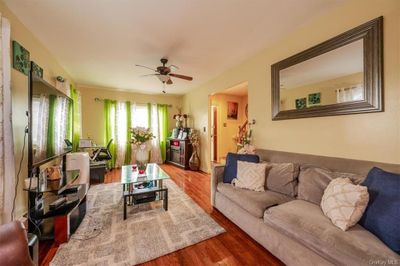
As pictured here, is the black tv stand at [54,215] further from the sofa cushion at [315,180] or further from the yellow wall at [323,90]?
the yellow wall at [323,90]

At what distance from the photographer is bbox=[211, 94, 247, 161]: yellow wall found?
5.76 metres

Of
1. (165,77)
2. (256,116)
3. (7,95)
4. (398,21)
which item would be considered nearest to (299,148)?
(256,116)

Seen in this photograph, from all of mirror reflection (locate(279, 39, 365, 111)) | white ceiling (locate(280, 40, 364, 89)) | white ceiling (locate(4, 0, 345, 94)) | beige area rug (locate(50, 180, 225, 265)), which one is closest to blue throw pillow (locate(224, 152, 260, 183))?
beige area rug (locate(50, 180, 225, 265))

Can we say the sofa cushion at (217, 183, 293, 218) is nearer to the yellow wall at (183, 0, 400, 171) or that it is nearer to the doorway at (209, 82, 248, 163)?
the yellow wall at (183, 0, 400, 171)

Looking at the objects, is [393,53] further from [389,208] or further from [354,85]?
[389,208]

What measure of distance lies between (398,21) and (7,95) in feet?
11.9

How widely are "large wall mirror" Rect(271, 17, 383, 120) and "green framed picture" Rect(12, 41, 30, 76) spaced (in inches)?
130

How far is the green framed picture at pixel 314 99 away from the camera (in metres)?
2.06

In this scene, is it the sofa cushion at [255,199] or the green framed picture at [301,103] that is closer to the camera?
the sofa cushion at [255,199]

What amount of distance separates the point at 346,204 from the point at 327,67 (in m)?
1.54

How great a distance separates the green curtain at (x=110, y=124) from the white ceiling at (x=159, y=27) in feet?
6.02

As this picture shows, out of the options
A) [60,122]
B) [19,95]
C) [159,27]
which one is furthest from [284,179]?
[19,95]

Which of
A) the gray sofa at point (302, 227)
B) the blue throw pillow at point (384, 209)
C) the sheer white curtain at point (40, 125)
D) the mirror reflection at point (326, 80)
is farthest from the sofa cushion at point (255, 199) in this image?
the sheer white curtain at point (40, 125)

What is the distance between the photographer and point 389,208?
1.13 m
